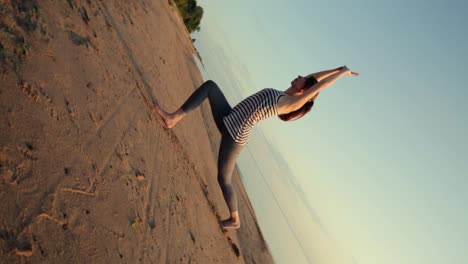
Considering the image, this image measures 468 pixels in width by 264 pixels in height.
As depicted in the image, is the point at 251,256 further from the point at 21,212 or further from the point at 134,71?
the point at 21,212

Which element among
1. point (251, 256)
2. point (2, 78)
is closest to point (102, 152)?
point (2, 78)

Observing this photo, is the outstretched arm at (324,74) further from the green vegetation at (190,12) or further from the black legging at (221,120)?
the green vegetation at (190,12)

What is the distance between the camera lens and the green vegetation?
38369 millimetres

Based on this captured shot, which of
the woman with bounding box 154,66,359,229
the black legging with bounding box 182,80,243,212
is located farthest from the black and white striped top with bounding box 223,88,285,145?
the black legging with bounding box 182,80,243,212

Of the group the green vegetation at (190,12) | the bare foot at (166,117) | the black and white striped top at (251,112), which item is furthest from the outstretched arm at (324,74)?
the green vegetation at (190,12)

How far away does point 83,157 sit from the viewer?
2.81m

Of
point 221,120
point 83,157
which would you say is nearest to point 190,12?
point 221,120

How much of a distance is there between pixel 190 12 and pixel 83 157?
130 ft

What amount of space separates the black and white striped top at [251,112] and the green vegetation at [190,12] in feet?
120

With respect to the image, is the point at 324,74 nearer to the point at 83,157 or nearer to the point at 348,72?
the point at 348,72

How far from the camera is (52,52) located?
325 centimetres

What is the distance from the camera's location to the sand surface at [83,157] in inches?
81.2

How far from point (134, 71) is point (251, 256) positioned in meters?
5.37

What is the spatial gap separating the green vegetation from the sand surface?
34.8 meters
